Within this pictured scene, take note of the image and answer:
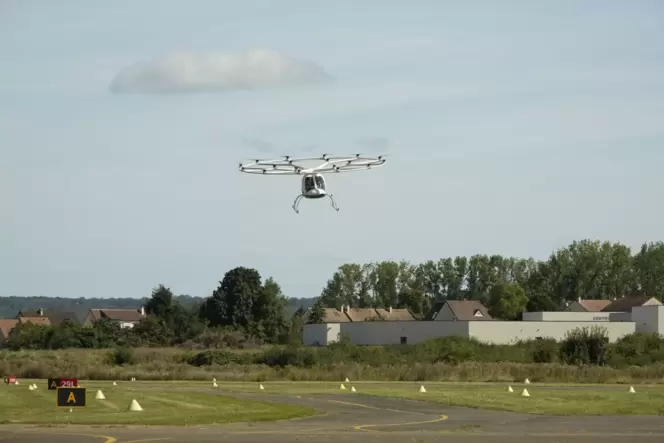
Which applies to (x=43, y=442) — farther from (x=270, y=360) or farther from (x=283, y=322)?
(x=283, y=322)

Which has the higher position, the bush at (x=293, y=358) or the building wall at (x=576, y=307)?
the building wall at (x=576, y=307)

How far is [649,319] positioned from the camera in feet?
406

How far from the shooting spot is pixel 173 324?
504 ft

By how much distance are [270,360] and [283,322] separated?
60.2 metres

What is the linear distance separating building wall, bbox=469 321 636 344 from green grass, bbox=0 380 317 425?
66.8m

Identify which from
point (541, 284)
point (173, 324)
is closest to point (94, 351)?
point (173, 324)

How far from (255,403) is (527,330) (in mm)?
73226

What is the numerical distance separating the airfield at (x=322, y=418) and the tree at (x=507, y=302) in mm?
110444

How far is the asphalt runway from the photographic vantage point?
31531mm

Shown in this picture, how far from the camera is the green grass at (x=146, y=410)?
3794 centimetres

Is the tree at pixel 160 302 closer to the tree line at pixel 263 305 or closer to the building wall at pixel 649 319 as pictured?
the tree line at pixel 263 305

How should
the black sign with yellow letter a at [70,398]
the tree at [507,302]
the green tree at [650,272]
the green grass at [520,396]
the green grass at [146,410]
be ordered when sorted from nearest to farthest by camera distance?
the green grass at [146,410] → the black sign with yellow letter a at [70,398] → the green grass at [520,396] → the tree at [507,302] → the green tree at [650,272]

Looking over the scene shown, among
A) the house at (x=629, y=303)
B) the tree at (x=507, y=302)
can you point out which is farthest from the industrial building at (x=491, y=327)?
the tree at (x=507, y=302)

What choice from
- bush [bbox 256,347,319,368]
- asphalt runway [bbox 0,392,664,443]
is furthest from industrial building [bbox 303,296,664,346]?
asphalt runway [bbox 0,392,664,443]
